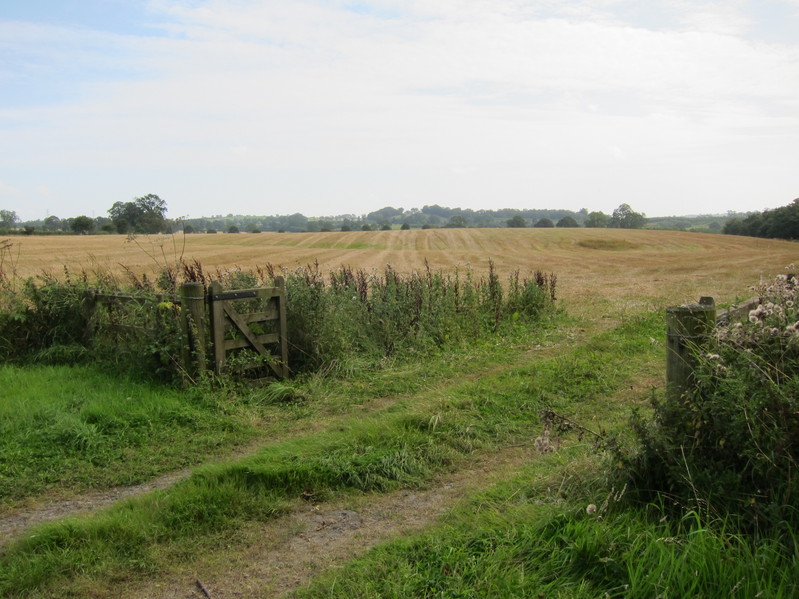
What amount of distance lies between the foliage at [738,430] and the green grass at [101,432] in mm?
4115

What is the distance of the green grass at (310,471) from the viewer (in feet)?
13.2

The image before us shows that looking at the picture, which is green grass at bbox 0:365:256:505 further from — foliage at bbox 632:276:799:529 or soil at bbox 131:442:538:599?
foliage at bbox 632:276:799:529

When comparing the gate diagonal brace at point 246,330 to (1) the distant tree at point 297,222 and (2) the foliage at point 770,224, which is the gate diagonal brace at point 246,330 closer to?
(2) the foliage at point 770,224

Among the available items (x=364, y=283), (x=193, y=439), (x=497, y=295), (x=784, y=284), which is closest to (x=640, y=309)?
(x=497, y=295)

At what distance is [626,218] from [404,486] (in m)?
97.0

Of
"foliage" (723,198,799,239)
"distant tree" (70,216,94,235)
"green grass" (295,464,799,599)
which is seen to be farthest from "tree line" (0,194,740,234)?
"foliage" (723,198,799,239)

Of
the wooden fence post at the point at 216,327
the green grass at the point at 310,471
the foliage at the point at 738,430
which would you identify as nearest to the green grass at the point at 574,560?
the foliage at the point at 738,430

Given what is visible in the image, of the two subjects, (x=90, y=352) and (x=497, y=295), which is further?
(x=497, y=295)

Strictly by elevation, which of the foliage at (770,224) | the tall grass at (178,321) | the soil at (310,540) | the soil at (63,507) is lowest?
the soil at (63,507)

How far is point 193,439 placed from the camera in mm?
6336

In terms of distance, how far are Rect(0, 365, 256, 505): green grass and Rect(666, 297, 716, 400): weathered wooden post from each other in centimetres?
419

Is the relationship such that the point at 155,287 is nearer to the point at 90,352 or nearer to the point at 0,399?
the point at 90,352

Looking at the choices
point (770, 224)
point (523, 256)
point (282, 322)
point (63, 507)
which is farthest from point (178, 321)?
point (770, 224)

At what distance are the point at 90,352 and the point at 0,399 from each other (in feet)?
6.83
